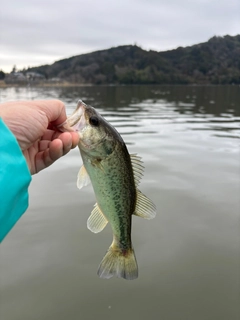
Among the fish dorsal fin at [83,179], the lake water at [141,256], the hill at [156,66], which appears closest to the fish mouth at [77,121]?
the fish dorsal fin at [83,179]

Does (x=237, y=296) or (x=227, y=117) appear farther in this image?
(x=227, y=117)

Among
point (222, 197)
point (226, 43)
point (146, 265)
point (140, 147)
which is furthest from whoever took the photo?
point (226, 43)

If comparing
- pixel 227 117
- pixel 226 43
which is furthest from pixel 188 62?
pixel 227 117

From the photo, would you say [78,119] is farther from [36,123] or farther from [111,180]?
[111,180]

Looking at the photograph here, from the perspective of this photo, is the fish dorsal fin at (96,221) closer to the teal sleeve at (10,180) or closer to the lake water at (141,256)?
the teal sleeve at (10,180)

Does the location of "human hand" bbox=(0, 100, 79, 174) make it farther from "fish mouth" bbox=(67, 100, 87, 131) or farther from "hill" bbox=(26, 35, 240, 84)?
"hill" bbox=(26, 35, 240, 84)

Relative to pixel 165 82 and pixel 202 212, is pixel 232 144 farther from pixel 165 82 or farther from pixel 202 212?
pixel 165 82
